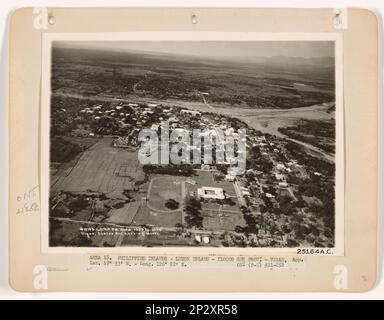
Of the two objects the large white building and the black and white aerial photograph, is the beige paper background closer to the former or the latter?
the black and white aerial photograph

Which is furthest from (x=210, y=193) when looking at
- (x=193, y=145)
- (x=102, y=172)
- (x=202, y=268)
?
(x=102, y=172)

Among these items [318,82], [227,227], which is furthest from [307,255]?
[318,82]

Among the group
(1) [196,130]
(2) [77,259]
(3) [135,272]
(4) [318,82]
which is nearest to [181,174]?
(1) [196,130]

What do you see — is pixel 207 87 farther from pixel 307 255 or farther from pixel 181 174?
pixel 307 255

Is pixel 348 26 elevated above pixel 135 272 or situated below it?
above

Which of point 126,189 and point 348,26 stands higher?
point 348,26
